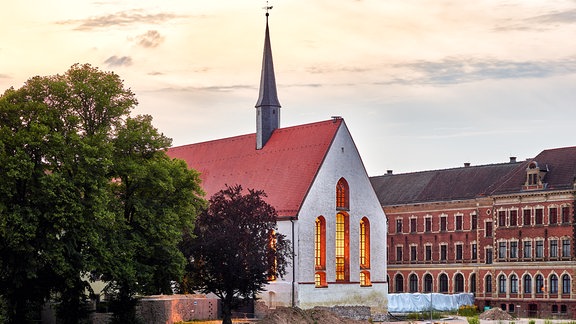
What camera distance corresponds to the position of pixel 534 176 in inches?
3991

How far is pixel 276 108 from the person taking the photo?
8588 centimetres

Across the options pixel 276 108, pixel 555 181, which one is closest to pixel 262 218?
pixel 276 108

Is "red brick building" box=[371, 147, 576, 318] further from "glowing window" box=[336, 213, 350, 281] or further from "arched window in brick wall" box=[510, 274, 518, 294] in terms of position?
"glowing window" box=[336, 213, 350, 281]

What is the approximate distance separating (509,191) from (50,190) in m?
59.1

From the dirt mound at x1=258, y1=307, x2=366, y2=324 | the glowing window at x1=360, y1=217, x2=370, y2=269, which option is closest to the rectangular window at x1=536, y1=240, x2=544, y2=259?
the glowing window at x1=360, y1=217, x2=370, y2=269

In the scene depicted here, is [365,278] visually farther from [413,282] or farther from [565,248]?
[413,282]

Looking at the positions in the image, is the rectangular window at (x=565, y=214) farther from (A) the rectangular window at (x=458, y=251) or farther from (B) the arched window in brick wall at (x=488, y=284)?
(A) the rectangular window at (x=458, y=251)

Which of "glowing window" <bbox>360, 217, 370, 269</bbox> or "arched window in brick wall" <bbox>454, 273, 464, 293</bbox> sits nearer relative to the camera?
"glowing window" <bbox>360, 217, 370, 269</bbox>

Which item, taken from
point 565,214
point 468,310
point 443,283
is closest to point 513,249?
point 565,214

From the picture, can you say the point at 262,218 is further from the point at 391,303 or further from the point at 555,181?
the point at 555,181

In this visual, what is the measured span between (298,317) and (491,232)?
5010 centimetres

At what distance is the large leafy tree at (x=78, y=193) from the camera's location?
55.4 metres

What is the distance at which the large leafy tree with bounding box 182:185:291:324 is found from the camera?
64.7 m

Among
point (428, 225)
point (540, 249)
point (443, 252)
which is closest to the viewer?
point (540, 249)
